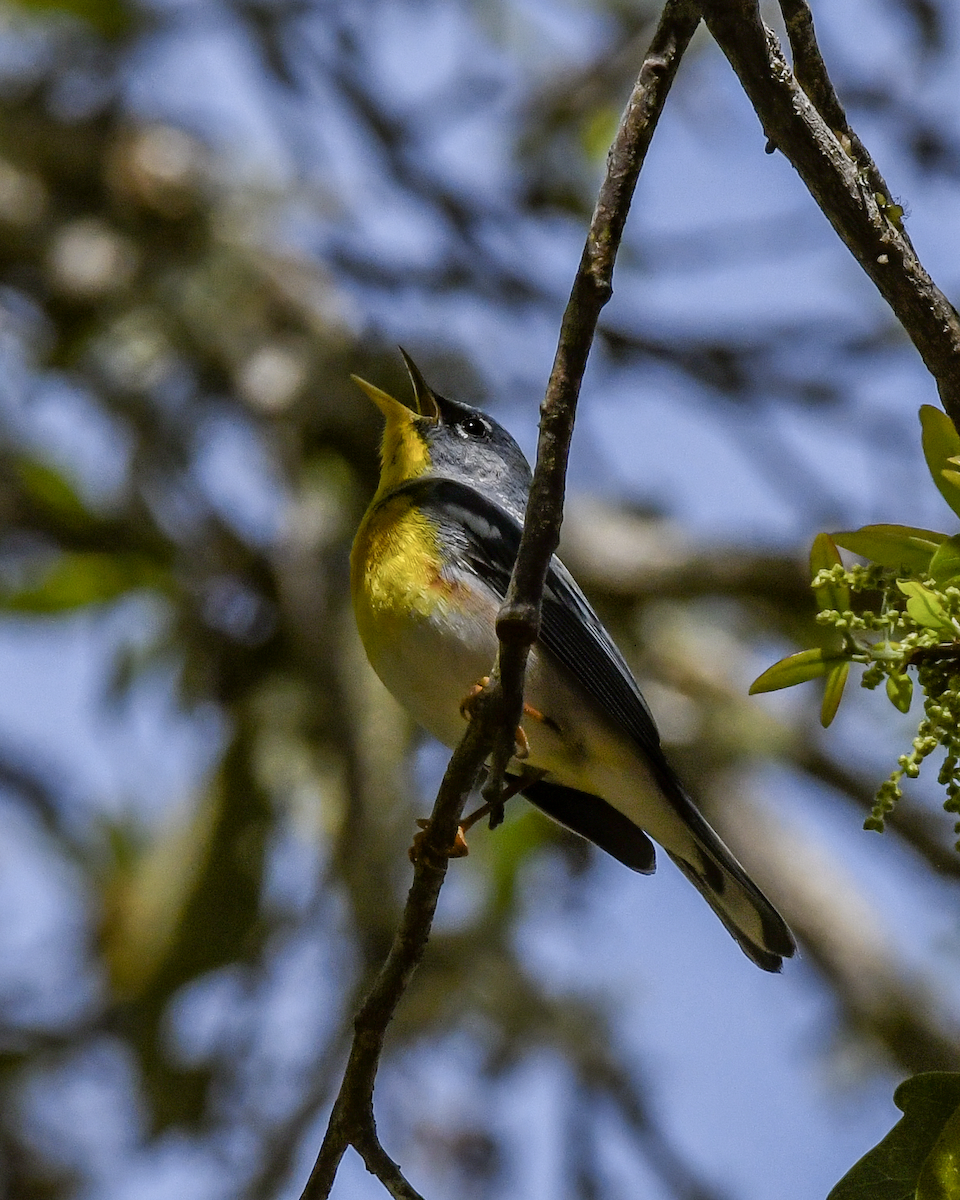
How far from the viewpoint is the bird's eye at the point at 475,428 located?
3.98 meters

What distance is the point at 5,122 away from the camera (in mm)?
6098

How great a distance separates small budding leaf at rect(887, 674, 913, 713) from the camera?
5.37 feet

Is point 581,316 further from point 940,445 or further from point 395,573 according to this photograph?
point 395,573

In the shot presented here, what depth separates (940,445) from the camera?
1.63 meters

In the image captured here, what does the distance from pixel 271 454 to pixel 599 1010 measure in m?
2.59

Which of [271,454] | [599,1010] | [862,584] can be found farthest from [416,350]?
[862,584]

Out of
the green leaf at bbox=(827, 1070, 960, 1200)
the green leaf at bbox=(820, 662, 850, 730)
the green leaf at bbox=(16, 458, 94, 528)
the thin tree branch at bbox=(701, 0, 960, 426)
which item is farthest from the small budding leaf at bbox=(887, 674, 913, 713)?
the green leaf at bbox=(16, 458, 94, 528)

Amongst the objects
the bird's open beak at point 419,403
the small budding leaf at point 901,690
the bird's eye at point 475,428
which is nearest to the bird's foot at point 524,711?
the small budding leaf at point 901,690

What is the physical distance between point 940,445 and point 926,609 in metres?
0.23

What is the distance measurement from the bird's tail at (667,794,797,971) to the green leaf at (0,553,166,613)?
282cm

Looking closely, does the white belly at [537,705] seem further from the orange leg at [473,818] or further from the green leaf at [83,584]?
the green leaf at [83,584]

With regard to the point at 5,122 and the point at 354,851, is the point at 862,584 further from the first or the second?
the point at 5,122

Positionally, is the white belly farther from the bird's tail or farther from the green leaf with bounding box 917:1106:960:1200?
the green leaf with bounding box 917:1106:960:1200

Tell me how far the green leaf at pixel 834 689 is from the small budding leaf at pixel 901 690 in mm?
74
